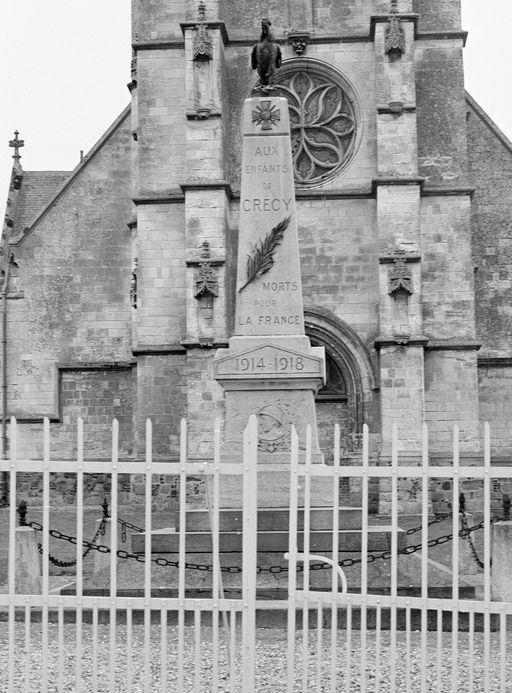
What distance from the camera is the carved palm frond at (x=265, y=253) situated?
13625 millimetres

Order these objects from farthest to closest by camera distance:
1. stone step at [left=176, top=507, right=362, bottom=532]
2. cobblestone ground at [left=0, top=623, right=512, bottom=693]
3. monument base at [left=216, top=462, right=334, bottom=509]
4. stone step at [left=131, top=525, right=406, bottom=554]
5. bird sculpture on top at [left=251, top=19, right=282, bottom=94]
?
1. bird sculpture on top at [left=251, top=19, right=282, bottom=94]
2. monument base at [left=216, top=462, right=334, bottom=509]
3. stone step at [left=176, top=507, right=362, bottom=532]
4. stone step at [left=131, top=525, right=406, bottom=554]
5. cobblestone ground at [left=0, top=623, right=512, bottom=693]

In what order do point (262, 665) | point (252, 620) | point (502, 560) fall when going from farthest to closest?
point (502, 560)
point (262, 665)
point (252, 620)

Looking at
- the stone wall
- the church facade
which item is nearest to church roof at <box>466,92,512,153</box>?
the church facade

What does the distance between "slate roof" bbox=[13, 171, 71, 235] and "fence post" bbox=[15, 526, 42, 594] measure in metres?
19.6

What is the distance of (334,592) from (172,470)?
109cm

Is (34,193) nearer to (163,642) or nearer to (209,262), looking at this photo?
(209,262)

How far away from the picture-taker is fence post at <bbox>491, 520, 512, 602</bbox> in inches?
439

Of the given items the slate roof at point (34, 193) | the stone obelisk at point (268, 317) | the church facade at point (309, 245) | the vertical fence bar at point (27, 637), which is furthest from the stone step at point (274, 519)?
the slate roof at point (34, 193)

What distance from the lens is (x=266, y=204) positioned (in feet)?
45.0

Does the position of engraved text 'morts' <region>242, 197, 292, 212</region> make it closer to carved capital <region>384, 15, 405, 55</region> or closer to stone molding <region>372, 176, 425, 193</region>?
stone molding <region>372, 176, 425, 193</region>

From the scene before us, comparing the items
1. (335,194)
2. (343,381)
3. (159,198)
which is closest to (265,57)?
(335,194)

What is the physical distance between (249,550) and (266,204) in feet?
24.3

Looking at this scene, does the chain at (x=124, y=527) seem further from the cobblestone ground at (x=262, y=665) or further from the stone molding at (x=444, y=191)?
the stone molding at (x=444, y=191)

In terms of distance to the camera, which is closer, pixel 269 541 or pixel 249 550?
Result: pixel 249 550
